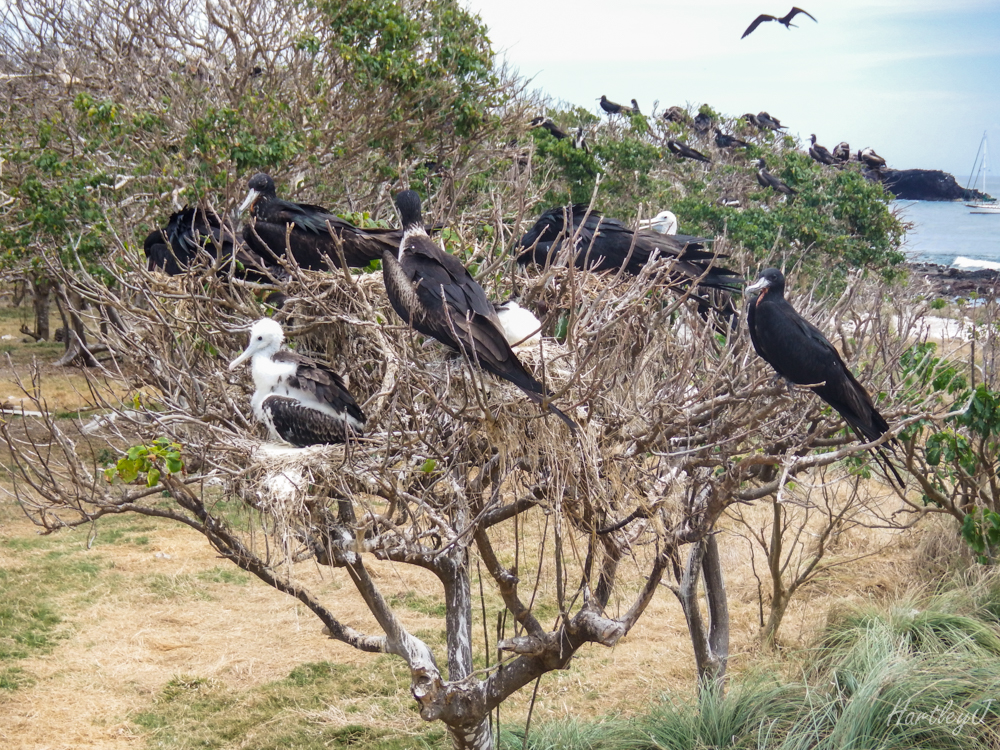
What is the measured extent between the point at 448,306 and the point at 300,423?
69 centimetres

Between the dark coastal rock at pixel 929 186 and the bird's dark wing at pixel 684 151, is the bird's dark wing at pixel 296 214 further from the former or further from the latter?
the dark coastal rock at pixel 929 186

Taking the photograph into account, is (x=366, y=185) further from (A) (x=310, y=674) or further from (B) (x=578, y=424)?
(B) (x=578, y=424)

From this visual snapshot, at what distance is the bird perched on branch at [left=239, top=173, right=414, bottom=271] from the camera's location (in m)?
4.37

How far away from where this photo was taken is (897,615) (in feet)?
18.0

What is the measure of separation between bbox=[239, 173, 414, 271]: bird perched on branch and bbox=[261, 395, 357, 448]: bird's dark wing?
1061 mm

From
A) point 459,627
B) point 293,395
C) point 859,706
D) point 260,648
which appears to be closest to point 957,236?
point 260,648

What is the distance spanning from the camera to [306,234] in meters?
4.78

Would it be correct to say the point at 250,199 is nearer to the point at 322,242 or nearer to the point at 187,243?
the point at 187,243

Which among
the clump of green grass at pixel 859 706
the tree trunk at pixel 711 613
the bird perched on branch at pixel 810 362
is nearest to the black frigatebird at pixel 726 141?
the clump of green grass at pixel 859 706

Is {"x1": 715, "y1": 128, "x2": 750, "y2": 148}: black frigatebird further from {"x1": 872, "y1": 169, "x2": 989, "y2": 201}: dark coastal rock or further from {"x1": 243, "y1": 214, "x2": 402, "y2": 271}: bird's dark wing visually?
{"x1": 872, "y1": 169, "x2": 989, "y2": 201}: dark coastal rock

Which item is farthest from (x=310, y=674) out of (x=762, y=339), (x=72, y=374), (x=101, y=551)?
(x=72, y=374)

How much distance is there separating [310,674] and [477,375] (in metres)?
4.53

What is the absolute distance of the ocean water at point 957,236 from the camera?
35312mm

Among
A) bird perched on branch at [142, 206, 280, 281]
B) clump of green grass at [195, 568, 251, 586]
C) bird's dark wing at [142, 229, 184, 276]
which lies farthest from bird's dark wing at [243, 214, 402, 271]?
clump of green grass at [195, 568, 251, 586]
